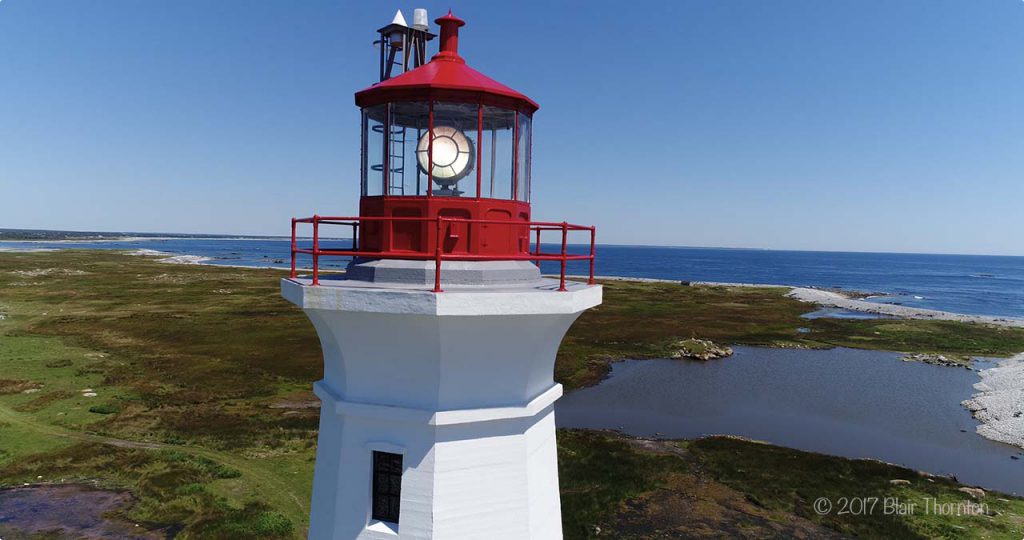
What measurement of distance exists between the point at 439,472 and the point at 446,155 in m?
2.83

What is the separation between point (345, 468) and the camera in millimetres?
5371

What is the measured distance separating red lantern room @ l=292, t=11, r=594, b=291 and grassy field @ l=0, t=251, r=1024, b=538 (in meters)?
12.7

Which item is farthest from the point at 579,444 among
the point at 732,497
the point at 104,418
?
the point at 104,418

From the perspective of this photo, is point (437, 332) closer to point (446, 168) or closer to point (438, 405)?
point (438, 405)

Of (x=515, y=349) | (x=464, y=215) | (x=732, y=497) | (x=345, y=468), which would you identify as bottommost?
(x=732, y=497)

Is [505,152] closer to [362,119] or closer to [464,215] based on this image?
[464,215]

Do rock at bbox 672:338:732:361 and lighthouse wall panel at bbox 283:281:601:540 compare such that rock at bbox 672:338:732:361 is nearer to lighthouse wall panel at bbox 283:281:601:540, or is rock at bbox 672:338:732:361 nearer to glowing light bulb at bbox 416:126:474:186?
lighthouse wall panel at bbox 283:281:601:540

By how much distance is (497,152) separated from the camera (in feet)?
19.9

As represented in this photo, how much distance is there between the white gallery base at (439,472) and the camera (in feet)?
16.8

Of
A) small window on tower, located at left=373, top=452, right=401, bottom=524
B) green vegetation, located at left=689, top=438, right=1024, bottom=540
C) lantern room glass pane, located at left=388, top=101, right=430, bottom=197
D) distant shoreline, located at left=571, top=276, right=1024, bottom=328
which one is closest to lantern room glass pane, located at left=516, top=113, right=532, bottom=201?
lantern room glass pane, located at left=388, top=101, right=430, bottom=197

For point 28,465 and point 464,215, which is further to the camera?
point 28,465

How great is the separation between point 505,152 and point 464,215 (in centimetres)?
104

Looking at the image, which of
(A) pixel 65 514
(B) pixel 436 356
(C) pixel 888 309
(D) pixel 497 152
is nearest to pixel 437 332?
(B) pixel 436 356

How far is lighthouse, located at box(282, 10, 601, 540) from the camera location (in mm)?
4945
